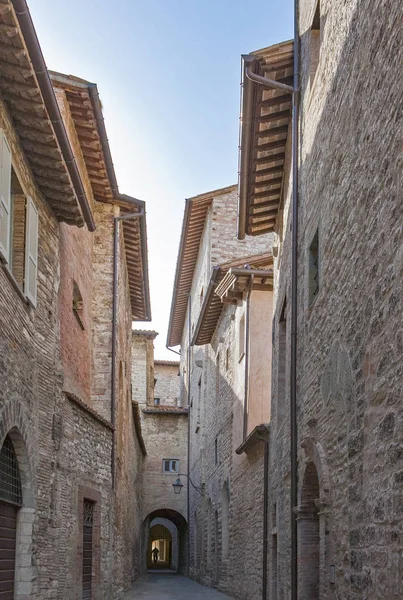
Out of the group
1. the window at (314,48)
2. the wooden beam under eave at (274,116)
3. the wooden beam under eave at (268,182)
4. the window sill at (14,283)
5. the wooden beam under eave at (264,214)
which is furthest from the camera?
the wooden beam under eave at (264,214)

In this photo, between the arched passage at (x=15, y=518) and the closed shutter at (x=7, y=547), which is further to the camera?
the arched passage at (x=15, y=518)

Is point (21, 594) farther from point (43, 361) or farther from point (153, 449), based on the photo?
point (153, 449)

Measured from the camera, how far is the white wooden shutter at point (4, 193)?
8156 mm

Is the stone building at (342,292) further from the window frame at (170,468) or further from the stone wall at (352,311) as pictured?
the window frame at (170,468)

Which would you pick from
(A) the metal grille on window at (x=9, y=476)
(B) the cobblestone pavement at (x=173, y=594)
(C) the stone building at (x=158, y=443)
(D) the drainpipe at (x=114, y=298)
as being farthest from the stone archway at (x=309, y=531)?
(C) the stone building at (x=158, y=443)

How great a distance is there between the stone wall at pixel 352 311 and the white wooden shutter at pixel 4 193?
3.24 m

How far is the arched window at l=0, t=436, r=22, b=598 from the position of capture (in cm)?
870

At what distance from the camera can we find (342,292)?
24.0 feet

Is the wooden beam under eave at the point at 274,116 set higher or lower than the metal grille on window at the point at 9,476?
higher

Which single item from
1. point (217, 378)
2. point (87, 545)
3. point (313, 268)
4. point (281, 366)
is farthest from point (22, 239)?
point (217, 378)

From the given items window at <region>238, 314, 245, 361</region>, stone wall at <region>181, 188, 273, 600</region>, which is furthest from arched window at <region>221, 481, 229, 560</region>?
window at <region>238, 314, 245, 361</region>

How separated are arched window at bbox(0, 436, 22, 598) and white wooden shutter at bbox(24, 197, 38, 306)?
67.0 inches

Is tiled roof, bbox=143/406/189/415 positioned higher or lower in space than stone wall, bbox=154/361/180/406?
lower

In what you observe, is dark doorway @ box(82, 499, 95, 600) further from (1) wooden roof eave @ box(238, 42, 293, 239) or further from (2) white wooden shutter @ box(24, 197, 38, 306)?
(1) wooden roof eave @ box(238, 42, 293, 239)
